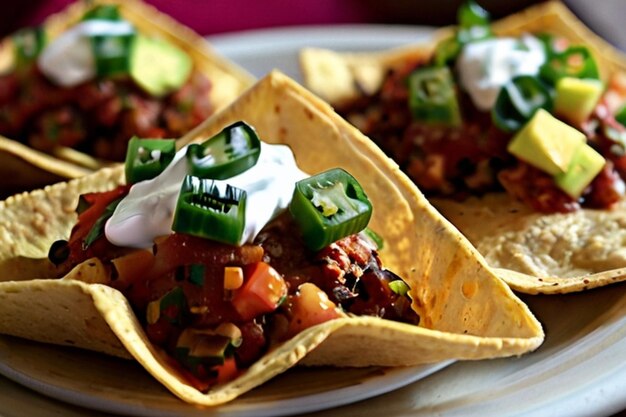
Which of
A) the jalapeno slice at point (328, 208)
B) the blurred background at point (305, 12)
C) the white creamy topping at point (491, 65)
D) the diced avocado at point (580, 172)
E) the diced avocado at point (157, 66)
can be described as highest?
the jalapeno slice at point (328, 208)

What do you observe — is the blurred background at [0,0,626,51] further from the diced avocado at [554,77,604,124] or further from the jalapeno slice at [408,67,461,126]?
the diced avocado at [554,77,604,124]

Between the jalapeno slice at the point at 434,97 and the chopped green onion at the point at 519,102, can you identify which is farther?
the jalapeno slice at the point at 434,97

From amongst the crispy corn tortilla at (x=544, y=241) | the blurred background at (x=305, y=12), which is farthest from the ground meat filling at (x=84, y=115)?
the blurred background at (x=305, y=12)

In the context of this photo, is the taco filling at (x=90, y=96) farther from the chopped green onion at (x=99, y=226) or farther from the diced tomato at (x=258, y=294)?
the diced tomato at (x=258, y=294)

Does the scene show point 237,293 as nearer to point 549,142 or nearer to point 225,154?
point 225,154

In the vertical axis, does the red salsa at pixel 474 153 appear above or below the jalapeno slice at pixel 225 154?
below

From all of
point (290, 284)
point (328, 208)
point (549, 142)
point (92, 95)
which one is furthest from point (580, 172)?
point (92, 95)
